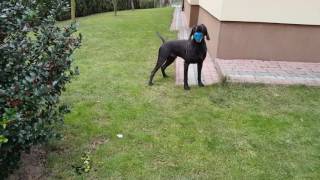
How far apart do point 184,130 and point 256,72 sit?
262 cm

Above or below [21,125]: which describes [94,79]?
below

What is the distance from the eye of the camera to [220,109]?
5.48 m

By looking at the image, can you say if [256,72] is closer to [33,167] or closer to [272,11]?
[272,11]

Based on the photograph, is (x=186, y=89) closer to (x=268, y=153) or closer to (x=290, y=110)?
(x=290, y=110)

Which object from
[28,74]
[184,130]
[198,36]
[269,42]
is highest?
[28,74]

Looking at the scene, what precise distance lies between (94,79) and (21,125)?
12.8ft

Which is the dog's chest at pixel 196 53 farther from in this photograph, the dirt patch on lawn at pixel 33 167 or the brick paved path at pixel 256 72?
the dirt patch on lawn at pixel 33 167

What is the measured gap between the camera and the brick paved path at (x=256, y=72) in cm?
649

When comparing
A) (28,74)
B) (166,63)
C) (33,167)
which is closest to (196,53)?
(166,63)

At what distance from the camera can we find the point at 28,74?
3.28 meters

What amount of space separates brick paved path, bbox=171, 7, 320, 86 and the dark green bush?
123 inches

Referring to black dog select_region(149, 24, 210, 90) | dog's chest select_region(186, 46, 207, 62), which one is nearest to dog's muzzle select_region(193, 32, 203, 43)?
black dog select_region(149, 24, 210, 90)

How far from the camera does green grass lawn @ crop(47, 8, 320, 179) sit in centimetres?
396

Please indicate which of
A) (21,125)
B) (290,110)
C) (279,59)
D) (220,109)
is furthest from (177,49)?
(21,125)
